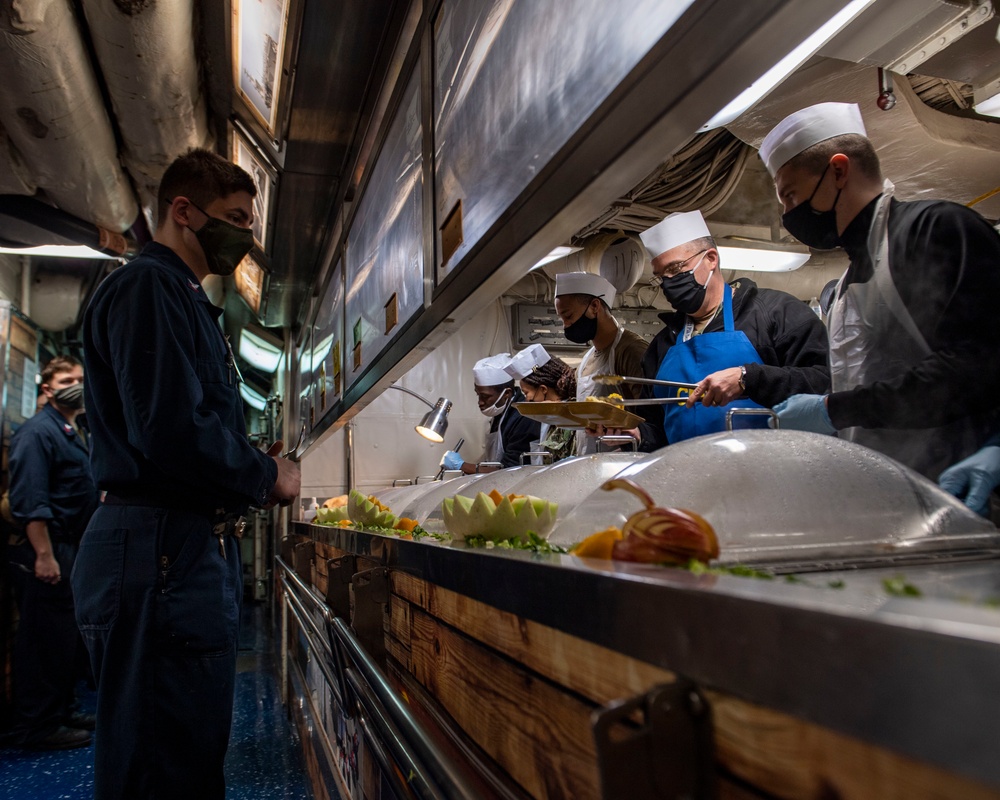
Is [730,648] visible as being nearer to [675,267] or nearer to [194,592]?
[194,592]

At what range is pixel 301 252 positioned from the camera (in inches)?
173

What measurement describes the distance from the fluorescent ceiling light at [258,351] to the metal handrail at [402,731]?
215 inches

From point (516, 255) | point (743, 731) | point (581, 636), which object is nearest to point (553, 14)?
point (516, 255)

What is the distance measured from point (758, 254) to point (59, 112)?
4.20 meters

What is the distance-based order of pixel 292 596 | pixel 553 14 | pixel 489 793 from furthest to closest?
pixel 292 596 < pixel 553 14 < pixel 489 793

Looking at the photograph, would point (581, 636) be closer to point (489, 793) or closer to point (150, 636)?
point (489, 793)

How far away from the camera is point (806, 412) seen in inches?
64.5

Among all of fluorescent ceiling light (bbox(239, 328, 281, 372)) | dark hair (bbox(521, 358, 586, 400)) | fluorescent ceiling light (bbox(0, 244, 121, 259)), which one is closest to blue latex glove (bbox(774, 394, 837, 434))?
dark hair (bbox(521, 358, 586, 400))

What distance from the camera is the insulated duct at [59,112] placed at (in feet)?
7.56

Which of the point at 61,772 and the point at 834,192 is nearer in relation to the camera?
the point at 834,192

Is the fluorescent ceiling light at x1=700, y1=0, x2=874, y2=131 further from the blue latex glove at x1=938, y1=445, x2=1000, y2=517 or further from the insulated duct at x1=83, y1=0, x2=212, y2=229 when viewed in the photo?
the insulated duct at x1=83, y1=0, x2=212, y2=229

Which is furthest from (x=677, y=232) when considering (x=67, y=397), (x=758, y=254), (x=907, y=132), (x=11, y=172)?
(x=67, y=397)

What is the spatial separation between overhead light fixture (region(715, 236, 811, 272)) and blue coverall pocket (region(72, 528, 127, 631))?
4.15 metres

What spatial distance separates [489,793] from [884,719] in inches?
27.6
